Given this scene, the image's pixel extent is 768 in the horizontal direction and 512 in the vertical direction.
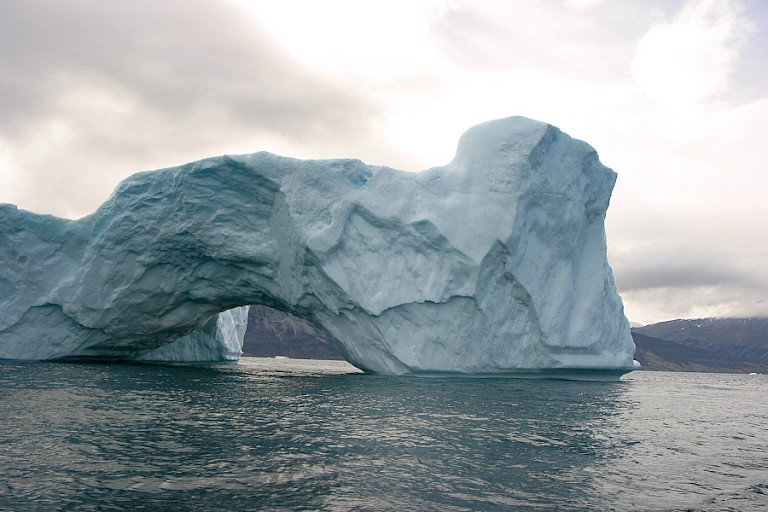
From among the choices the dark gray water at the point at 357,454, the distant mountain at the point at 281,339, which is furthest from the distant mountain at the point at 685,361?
the dark gray water at the point at 357,454

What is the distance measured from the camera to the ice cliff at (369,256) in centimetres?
1741

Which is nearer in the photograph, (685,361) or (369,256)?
(369,256)

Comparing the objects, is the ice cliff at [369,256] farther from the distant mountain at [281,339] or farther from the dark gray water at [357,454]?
the distant mountain at [281,339]

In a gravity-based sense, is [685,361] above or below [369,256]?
below

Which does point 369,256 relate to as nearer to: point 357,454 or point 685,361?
point 357,454

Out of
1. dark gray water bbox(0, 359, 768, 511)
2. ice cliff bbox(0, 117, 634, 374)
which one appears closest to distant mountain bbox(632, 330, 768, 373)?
ice cliff bbox(0, 117, 634, 374)

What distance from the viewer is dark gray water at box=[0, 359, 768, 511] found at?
5121mm

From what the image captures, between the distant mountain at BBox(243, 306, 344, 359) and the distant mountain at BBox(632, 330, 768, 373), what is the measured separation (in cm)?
7130

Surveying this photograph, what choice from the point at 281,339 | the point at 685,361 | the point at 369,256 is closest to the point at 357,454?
the point at 369,256

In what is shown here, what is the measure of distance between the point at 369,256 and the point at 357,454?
11517 mm

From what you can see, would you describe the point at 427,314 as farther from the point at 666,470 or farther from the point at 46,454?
the point at 46,454

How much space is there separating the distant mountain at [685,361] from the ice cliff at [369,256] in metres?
118

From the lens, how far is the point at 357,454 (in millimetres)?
6742

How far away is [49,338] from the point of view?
20672 mm
